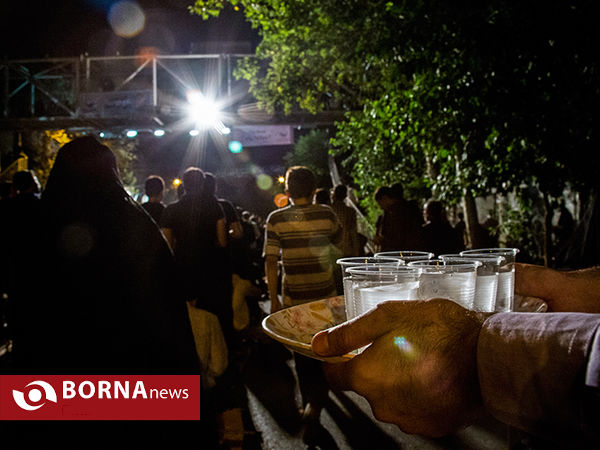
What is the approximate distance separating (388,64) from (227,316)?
386 cm

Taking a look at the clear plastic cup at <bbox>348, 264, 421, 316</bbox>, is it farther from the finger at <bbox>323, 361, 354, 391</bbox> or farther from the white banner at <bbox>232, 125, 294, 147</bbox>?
the white banner at <bbox>232, 125, 294, 147</bbox>

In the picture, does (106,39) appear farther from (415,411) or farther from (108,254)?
(415,411)

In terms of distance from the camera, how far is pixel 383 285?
117 centimetres

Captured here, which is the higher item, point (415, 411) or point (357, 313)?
point (357, 313)

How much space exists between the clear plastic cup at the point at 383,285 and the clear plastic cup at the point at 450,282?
0.08 feet

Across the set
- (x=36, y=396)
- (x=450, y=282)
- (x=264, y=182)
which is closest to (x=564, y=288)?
(x=450, y=282)

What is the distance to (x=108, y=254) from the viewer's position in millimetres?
2367

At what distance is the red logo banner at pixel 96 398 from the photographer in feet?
7.40

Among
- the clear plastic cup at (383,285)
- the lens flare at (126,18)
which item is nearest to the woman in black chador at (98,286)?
the clear plastic cup at (383,285)

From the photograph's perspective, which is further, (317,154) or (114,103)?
(317,154)

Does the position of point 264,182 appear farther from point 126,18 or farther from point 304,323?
point 304,323

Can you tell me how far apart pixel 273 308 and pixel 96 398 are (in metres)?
2.30

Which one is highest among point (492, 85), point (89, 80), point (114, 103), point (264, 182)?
point (89, 80)

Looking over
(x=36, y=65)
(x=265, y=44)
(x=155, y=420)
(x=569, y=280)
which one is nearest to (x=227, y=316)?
(x=155, y=420)
